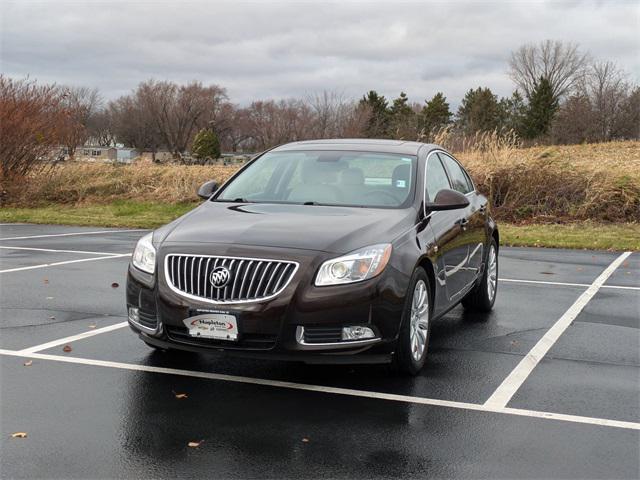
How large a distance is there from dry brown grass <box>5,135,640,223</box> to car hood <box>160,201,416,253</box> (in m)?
14.4

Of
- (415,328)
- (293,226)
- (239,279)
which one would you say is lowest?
(415,328)

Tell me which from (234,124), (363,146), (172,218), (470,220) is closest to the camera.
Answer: (363,146)

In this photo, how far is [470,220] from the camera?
293 inches

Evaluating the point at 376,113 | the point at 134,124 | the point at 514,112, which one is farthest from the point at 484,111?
the point at 134,124

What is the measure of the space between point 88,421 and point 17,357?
1.71m

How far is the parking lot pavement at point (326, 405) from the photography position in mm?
4051

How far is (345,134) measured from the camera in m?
79.8

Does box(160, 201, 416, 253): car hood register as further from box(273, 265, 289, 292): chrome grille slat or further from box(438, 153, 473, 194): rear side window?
box(438, 153, 473, 194): rear side window

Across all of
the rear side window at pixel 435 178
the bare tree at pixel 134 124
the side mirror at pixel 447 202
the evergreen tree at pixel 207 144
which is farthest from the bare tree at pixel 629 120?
the bare tree at pixel 134 124

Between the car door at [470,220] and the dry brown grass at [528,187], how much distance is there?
39.0 feet

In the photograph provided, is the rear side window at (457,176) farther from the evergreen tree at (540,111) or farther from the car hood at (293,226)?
the evergreen tree at (540,111)

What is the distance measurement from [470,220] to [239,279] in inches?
121

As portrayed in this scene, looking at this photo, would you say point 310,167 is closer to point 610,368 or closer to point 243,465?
point 610,368

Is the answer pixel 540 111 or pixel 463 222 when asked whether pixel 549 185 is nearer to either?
pixel 463 222
